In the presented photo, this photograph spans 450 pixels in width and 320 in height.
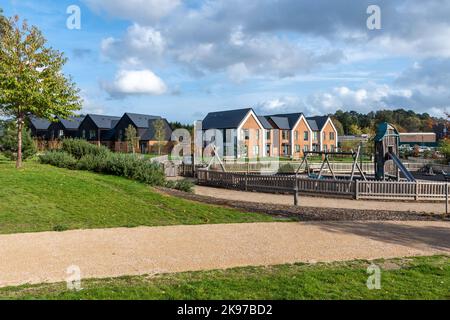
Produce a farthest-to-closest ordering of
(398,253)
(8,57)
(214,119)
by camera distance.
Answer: (214,119), (8,57), (398,253)

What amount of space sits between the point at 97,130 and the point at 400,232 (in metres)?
64.0

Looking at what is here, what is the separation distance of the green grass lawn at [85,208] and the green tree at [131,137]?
4488 centimetres

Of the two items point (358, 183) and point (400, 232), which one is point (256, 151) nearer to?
point (358, 183)

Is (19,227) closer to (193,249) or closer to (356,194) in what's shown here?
(193,249)

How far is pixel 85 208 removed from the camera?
41.7ft

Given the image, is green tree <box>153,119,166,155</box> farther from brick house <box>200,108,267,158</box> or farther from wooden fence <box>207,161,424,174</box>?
wooden fence <box>207,161,424,174</box>

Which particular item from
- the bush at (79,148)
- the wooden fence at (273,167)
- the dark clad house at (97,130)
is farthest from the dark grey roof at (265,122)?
the bush at (79,148)

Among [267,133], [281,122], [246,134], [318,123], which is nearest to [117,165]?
[246,134]

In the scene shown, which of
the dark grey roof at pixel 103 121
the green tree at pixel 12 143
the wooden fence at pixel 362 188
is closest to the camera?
the wooden fence at pixel 362 188

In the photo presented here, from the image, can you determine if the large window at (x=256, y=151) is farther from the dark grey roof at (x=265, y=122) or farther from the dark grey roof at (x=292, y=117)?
the dark grey roof at (x=292, y=117)

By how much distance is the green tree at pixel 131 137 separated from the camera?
60678mm
